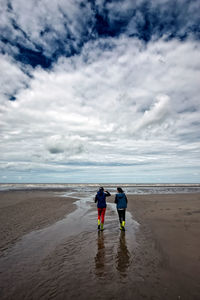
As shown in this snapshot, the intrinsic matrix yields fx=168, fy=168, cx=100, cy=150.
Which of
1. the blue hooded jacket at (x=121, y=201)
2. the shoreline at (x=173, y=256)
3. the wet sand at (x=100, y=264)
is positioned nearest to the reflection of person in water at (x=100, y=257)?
the wet sand at (x=100, y=264)

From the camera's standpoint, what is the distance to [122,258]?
20.9ft

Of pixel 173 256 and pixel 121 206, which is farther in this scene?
pixel 121 206

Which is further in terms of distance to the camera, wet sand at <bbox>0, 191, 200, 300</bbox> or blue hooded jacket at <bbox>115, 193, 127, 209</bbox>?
blue hooded jacket at <bbox>115, 193, 127, 209</bbox>

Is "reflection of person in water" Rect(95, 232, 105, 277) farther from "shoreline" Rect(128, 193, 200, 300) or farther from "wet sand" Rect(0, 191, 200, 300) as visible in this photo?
"shoreline" Rect(128, 193, 200, 300)

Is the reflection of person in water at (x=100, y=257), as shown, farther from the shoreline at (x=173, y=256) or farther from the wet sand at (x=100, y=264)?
the shoreline at (x=173, y=256)

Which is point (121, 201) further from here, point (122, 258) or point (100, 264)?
point (100, 264)

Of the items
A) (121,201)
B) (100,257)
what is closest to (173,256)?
(100,257)

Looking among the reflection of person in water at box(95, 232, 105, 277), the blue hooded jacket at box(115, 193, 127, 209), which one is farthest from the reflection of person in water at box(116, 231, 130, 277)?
the blue hooded jacket at box(115, 193, 127, 209)

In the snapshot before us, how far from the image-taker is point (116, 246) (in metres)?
7.60

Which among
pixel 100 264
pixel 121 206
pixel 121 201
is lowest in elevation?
pixel 100 264

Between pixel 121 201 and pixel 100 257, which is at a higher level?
pixel 121 201

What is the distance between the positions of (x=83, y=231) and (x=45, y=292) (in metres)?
5.77

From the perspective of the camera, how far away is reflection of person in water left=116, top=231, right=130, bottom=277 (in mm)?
5572

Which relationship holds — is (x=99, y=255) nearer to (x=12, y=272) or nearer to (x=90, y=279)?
(x=90, y=279)
